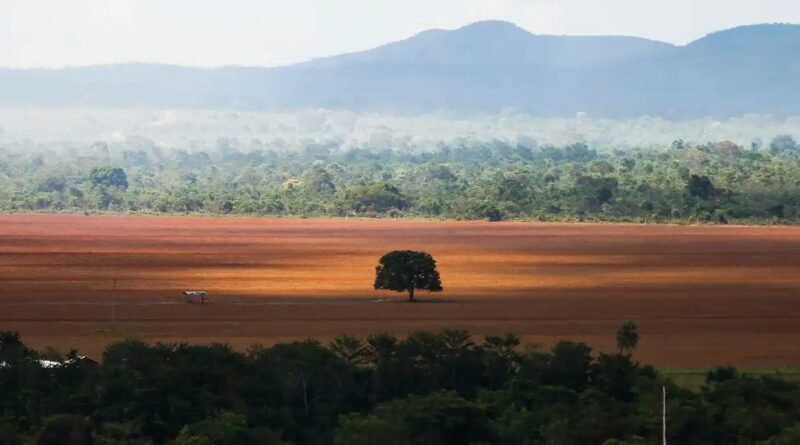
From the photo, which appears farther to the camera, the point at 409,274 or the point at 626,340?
the point at 409,274

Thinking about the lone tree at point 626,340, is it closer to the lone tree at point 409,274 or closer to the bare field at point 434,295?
the bare field at point 434,295

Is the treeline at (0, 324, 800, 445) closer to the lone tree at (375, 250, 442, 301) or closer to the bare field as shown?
the bare field

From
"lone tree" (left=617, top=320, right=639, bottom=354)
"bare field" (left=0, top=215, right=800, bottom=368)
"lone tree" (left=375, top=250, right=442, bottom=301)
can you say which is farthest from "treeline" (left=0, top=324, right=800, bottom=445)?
"lone tree" (left=375, top=250, right=442, bottom=301)

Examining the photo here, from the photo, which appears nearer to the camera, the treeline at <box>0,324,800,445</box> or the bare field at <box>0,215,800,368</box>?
the treeline at <box>0,324,800,445</box>

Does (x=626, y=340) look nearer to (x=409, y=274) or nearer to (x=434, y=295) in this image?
(x=409, y=274)

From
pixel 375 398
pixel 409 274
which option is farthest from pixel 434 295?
pixel 375 398

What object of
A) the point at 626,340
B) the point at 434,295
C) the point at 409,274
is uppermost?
the point at 409,274
